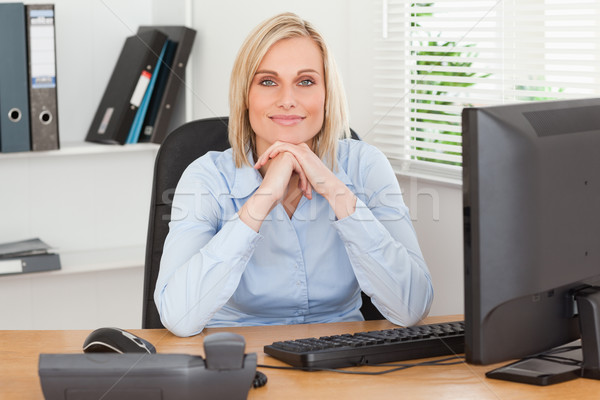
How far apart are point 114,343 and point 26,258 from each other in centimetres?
142

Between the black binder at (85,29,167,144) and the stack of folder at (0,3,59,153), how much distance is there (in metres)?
0.23

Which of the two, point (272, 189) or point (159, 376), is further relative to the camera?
point (272, 189)

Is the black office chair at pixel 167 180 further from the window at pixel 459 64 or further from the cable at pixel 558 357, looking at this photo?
the window at pixel 459 64

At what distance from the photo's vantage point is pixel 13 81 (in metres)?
2.28

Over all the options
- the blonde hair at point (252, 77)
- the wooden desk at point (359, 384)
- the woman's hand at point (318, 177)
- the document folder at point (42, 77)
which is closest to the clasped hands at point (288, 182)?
the woman's hand at point (318, 177)

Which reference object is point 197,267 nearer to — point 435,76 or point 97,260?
point 435,76

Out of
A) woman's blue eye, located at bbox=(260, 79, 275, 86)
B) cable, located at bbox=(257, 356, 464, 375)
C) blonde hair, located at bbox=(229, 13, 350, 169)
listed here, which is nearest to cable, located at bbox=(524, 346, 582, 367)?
cable, located at bbox=(257, 356, 464, 375)

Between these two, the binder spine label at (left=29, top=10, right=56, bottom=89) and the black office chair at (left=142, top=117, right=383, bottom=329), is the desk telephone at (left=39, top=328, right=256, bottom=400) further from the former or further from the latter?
the binder spine label at (left=29, top=10, right=56, bottom=89)

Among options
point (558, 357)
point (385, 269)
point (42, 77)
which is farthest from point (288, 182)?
point (42, 77)

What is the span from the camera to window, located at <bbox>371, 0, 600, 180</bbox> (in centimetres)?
183

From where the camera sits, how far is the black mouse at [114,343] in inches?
43.5

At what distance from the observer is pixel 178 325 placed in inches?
52.6

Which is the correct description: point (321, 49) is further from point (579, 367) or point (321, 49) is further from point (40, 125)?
point (40, 125)

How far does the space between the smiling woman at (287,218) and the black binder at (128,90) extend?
0.97m
